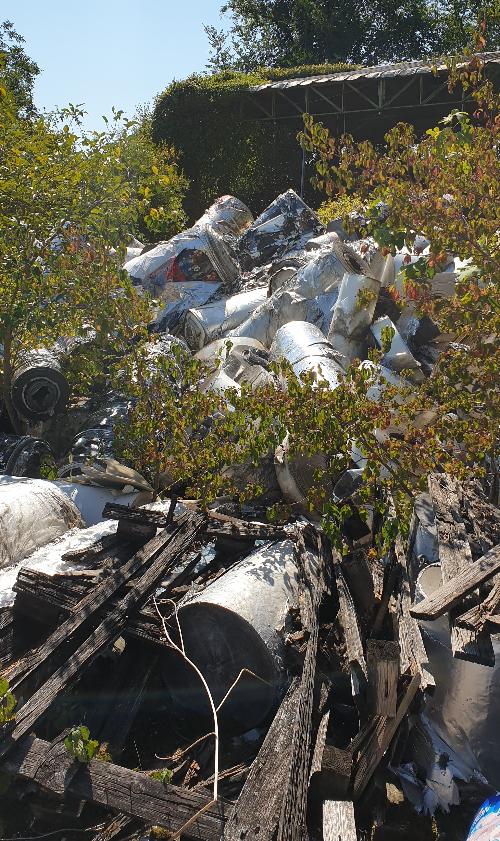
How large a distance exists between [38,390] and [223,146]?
9.62m

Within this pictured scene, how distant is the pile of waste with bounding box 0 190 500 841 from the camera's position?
2547 mm

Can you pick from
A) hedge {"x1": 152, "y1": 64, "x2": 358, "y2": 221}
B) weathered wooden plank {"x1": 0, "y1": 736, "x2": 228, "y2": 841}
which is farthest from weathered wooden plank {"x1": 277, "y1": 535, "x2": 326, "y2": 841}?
hedge {"x1": 152, "y1": 64, "x2": 358, "y2": 221}

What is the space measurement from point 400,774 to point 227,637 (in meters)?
0.88

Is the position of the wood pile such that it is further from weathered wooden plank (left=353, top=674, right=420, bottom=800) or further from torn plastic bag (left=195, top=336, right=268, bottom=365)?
torn plastic bag (left=195, top=336, right=268, bottom=365)

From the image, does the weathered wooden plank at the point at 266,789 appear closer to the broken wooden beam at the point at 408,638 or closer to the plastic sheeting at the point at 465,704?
the broken wooden beam at the point at 408,638

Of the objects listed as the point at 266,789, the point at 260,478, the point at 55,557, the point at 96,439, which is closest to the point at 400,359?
the point at 260,478

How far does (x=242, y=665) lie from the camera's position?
123 inches

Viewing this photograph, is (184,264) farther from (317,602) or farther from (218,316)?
(317,602)

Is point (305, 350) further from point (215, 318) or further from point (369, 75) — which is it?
point (369, 75)

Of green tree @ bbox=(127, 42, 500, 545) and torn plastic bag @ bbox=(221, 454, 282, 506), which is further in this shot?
torn plastic bag @ bbox=(221, 454, 282, 506)

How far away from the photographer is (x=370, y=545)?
3904 millimetres

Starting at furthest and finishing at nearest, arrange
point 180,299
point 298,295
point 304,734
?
point 180,299
point 298,295
point 304,734

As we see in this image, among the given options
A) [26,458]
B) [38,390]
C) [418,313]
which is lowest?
[26,458]

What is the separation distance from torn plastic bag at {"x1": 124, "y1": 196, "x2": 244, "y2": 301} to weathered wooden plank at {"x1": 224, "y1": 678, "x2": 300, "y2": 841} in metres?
5.80
